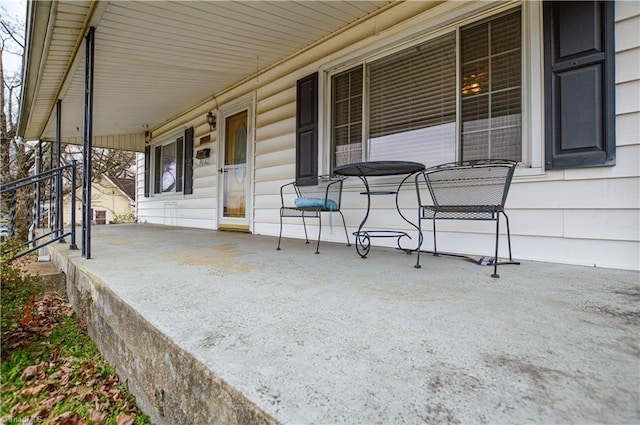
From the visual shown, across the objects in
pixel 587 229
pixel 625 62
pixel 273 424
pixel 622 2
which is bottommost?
pixel 273 424

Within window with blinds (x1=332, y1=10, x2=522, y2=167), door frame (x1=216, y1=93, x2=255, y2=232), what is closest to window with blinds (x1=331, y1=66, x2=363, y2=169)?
window with blinds (x1=332, y1=10, x2=522, y2=167)

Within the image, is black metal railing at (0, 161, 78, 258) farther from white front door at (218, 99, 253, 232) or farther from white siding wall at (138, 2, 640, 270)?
white siding wall at (138, 2, 640, 270)

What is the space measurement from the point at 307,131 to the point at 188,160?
3394mm

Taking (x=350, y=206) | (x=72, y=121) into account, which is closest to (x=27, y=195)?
(x=72, y=121)

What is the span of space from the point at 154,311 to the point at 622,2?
126 inches

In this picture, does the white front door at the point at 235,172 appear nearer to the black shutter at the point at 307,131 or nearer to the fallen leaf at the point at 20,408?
the black shutter at the point at 307,131

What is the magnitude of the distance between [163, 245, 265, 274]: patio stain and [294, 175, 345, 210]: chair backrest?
105 centimetres

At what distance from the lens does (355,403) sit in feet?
2.19

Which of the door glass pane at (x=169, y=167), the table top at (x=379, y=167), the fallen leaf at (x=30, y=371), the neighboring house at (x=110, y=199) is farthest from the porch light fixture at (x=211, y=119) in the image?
the neighboring house at (x=110, y=199)

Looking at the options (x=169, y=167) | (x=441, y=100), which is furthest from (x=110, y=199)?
(x=441, y=100)

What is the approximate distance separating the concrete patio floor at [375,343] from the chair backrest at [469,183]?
2.13 ft

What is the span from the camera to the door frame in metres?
4.64

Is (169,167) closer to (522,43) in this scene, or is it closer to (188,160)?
(188,160)

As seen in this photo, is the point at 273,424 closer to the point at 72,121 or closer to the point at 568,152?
the point at 568,152
